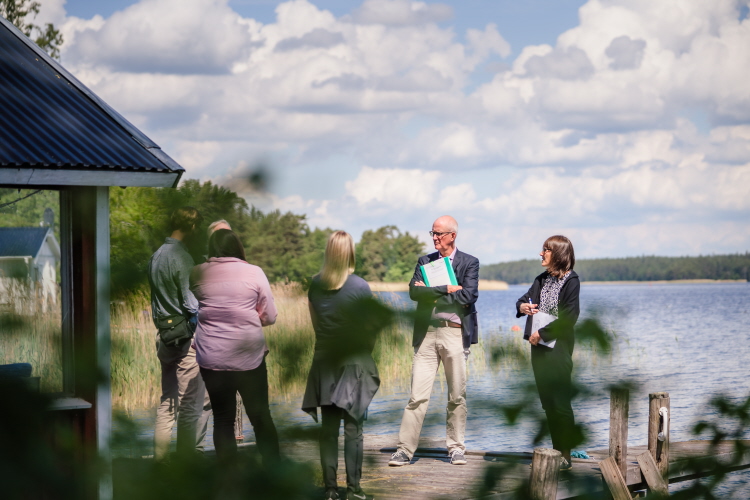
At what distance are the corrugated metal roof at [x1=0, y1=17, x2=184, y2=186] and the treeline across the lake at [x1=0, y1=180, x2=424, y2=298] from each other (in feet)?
7.83

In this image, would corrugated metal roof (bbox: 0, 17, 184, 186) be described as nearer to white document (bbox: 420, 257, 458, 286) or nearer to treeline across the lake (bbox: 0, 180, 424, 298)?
white document (bbox: 420, 257, 458, 286)

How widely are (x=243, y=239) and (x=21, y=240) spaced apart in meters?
0.54

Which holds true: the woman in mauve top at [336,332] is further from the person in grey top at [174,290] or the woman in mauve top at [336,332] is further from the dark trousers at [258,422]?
the person in grey top at [174,290]

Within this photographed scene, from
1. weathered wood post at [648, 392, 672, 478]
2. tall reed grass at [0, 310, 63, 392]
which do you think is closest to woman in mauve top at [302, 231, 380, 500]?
tall reed grass at [0, 310, 63, 392]

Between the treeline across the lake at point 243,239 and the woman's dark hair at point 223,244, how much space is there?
10 millimetres

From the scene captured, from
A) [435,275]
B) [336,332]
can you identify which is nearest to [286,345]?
[336,332]

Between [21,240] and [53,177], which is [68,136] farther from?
[21,240]

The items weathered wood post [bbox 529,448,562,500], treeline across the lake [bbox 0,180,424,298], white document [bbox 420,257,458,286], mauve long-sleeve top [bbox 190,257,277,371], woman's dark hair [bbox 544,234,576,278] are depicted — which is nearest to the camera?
treeline across the lake [bbox 0,180,424,298]

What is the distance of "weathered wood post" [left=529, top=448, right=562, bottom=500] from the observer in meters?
1.14

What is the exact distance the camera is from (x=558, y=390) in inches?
45.9

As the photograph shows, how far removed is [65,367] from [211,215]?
415 mm

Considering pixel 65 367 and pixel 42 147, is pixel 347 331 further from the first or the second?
pixel 42 147

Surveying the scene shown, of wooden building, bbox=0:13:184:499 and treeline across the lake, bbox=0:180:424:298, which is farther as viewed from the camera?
wooden building, bbox=0:13:184:499

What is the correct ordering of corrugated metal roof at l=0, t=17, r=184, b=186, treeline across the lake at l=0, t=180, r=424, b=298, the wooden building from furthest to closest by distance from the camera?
1. corrugated metal roof at l=0, t=17, r=184, b=186
2. the wooden building
3. treeline across the lake at l=0, t=180, r=424, b=298
